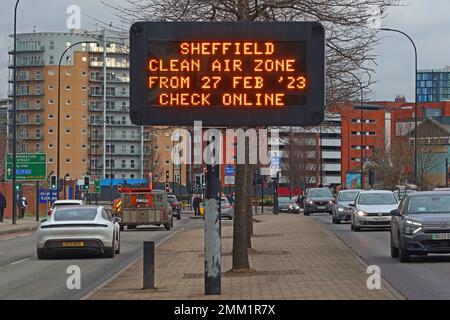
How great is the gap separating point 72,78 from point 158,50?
110201 mm

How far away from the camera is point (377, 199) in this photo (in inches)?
1467

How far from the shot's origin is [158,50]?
48.4 feet

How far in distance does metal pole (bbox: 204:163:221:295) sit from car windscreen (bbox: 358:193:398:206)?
22514mm

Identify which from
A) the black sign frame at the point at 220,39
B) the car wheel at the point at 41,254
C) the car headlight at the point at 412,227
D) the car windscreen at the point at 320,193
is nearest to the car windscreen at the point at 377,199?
the car wheel at the point at 41,254

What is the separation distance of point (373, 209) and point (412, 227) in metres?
15.3

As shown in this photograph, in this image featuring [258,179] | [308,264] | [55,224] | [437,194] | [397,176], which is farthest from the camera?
[397,176]

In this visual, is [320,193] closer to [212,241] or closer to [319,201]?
[319,201]

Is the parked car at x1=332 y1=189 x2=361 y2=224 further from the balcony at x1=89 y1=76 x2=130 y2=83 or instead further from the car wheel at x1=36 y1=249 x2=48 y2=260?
the balcony at x1=89 y1=76 x2=130 y2=83

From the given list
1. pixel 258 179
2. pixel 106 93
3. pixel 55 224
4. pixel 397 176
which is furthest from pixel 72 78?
pixel 55 224

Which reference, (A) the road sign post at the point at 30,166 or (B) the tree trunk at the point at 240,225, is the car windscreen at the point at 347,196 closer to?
(A) the road sign post at the point at 30,166

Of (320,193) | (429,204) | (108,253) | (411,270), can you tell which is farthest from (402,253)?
(320,193)

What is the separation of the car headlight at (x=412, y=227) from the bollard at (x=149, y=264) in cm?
710

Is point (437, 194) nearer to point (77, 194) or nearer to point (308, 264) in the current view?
point (308, 264)

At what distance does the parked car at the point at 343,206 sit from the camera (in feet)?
146
